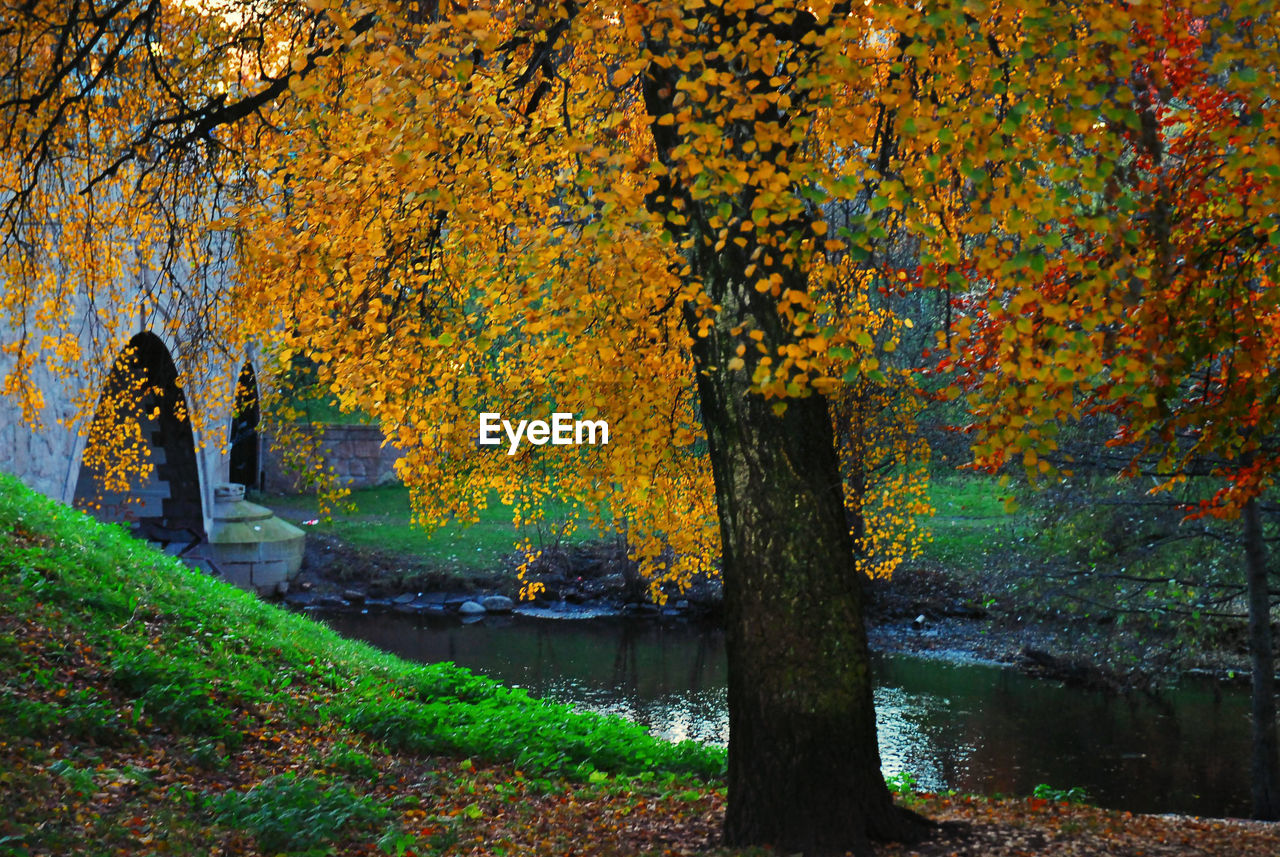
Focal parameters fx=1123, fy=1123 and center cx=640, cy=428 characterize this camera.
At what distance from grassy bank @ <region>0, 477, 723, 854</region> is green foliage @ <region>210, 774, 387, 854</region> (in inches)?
0.5

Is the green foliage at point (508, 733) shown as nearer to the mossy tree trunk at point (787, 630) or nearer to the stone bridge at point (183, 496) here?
the mossy tree trunk at point (787, 630)

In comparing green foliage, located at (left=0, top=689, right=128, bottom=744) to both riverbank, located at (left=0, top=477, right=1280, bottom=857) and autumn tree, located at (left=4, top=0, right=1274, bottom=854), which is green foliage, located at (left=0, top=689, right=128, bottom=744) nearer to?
riverbank, located at (left=0, top=477, right=1280, bottom=857)

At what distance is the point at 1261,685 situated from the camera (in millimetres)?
10000

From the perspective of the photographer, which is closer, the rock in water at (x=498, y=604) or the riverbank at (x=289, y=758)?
the riverbank at (x=289, y=758)

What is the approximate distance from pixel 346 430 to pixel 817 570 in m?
28.6

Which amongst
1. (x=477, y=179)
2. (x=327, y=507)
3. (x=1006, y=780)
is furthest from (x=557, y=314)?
(x=1006, y=780)

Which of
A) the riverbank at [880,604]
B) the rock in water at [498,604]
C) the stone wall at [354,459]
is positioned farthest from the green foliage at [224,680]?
the stone wall at [354,459]

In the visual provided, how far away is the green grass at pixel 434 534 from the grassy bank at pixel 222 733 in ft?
41.3

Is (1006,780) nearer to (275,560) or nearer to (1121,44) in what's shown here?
(1121,44)

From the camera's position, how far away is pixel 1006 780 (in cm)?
1247

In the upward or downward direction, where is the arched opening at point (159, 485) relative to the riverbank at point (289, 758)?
upward

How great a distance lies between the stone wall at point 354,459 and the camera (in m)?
32.3

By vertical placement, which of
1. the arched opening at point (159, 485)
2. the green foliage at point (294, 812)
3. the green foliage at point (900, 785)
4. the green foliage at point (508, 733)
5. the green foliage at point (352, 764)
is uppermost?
the arched opening at point (159, 485)

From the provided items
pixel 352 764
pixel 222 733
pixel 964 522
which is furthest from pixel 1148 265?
pixel 964 522
